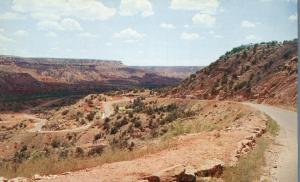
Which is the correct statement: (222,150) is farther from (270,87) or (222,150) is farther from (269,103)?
(270,87)

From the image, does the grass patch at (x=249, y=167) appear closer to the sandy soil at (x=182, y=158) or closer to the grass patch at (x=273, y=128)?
the sandy soil at (x=182, y=158)

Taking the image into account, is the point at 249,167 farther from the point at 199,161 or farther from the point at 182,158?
the point at 182,158

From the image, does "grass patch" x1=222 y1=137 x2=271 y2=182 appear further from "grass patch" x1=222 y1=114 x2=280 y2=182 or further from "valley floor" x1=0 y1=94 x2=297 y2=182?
"valley floor" x1=0 y1=94 x2=297 y2=182

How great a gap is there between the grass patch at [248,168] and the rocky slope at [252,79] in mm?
21116

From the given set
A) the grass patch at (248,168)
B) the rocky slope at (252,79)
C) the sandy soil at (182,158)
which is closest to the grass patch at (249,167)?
the grass patch at (248,168)

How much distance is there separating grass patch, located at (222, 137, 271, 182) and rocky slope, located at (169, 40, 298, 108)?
69.3 feet

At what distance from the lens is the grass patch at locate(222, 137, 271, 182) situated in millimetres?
10834

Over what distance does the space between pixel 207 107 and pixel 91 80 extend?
146m

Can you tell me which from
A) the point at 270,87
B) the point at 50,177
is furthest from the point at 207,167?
the point at 270,87

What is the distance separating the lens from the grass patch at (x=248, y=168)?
10.8 metres

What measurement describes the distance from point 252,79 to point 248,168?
41.8 meters

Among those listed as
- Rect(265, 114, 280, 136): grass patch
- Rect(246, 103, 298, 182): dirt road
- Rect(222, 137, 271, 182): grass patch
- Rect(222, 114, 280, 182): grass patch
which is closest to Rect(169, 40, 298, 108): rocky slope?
Rect(246, 103, 298, 182): dirt road

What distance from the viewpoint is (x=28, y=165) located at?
12.3m

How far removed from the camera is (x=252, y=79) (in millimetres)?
52375
